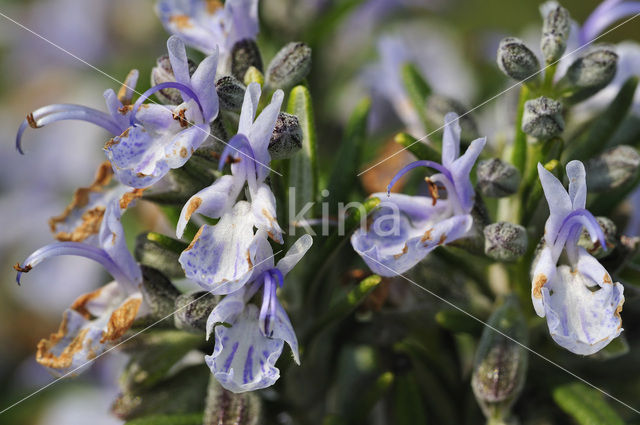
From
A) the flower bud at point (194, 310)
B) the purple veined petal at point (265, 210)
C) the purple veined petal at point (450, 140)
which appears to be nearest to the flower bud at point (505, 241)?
the purple veined petal at point (450, 140)

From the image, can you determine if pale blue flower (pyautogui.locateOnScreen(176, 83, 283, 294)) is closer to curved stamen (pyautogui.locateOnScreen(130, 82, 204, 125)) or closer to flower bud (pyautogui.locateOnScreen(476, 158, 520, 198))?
curved stamen (pyautogui.locateOnScreen(130, 82, 204, 125))

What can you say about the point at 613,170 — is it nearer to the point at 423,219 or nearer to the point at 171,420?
the point at 423,219

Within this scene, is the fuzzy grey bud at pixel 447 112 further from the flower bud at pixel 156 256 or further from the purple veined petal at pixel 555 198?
the flower bud at pixel 156 256

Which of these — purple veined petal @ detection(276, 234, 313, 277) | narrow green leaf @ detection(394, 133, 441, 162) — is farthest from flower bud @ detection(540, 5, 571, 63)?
purple veined petal @ detection(276, 234, 313, 277)

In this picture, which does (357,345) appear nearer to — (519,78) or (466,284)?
(466,284)

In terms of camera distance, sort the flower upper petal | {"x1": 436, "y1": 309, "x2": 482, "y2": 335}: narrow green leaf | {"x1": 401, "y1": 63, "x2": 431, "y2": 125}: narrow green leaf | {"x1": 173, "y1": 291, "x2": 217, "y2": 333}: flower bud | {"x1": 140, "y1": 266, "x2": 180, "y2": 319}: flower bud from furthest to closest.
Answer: {"x1": 401, "y1": 63, "x2": 431, "y2": 125}: narrow green leaf < {"x1": 436, "y1": 309, "x2": 482, "y2": 335}: narrow green leaf < {"x1": 140, "y1": 266, "x2": 180, "y2": 319}: flower bud < {"x1": 173, "y1": 291, "x2": 217, "y2": 333}: flower bud < the flower upper petal

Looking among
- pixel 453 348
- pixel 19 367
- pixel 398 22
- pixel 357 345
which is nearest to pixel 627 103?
pixel 453 348

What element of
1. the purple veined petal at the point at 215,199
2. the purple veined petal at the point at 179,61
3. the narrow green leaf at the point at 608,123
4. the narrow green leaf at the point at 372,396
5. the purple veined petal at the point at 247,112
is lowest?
the narrow green leaf at the point at 372,396
